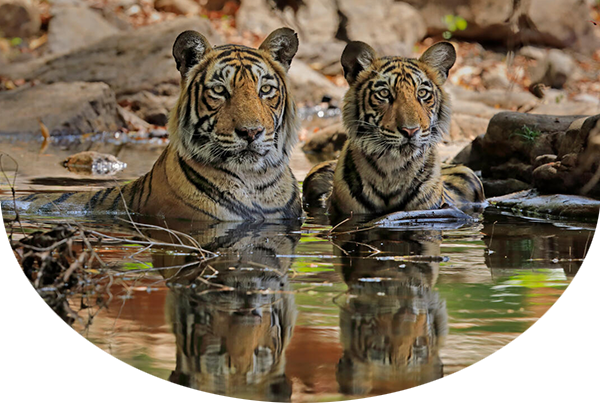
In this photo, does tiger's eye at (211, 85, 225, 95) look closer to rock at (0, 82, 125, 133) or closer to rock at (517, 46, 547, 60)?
rock at (0, 82, 125, 133)

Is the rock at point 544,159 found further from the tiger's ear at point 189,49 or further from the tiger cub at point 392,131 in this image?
the tiger's ear at point 189,49

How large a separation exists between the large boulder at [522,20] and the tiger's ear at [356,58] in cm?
1050

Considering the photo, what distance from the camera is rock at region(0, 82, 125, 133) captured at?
987cm

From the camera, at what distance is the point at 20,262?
9.44ft

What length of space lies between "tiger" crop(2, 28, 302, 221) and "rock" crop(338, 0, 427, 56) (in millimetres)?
10353

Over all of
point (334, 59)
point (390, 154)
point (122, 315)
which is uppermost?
point (334, 59)

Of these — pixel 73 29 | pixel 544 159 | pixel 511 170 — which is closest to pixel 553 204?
pixel 544 159

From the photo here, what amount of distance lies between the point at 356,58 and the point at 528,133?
2149mm

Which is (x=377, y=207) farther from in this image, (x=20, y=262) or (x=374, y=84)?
(x=20, y=262)

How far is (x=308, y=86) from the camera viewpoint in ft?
41.0

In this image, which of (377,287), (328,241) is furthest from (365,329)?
(328,241)

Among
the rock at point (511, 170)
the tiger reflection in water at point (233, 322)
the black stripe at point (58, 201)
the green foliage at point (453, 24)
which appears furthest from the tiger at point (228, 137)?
the green foliage at point (453, 24)

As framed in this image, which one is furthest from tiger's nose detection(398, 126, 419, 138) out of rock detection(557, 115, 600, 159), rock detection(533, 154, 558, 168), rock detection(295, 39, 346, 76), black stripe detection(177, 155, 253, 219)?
rock detection(295, 39, 346, 76)

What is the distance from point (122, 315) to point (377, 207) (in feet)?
7.65
